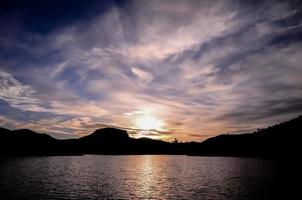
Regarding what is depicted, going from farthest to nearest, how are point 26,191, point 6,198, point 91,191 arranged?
point 91,191
point 26,191
point 6,198

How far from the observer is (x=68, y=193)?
61.0 meters

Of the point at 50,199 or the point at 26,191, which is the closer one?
the point at 50,199

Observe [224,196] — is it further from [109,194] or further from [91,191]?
[91,191]

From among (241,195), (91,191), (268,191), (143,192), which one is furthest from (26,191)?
(268,191)

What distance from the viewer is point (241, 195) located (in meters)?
59.2

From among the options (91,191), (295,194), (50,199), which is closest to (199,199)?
(295,194)

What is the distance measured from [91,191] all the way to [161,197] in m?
19.3

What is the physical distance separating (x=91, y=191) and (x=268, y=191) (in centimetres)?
4512

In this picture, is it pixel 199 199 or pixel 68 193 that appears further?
pixel 68 193

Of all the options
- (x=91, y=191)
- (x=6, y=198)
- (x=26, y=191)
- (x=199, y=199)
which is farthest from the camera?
(x=91, y=191)

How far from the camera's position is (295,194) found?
183 ft

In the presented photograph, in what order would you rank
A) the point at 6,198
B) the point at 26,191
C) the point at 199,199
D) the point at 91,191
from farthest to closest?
the point at 91,191 → the point at 26,191 → the point at 199,199 → the point at 6,198

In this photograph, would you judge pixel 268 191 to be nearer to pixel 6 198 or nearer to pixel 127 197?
pixel 127 197

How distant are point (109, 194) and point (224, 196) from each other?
27725mm
